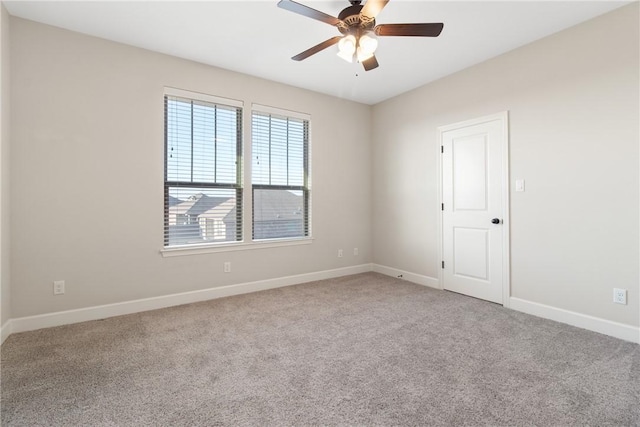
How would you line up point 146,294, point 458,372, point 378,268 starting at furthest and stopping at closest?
point 378,268 < point 146,294 < point 458,372

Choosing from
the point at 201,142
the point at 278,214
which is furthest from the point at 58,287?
the point at 278,214

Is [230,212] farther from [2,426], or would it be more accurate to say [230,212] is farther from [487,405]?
[487,405]

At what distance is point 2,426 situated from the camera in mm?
1529

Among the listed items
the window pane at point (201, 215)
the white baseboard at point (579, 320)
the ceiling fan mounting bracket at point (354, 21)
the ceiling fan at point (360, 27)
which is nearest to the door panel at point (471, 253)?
the white baseboard at point (579, 320)

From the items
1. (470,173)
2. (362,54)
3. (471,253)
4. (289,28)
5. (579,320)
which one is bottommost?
(579,320)

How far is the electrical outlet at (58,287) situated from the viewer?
2.82 m

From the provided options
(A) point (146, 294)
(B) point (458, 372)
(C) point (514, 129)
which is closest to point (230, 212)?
(A) point (146, 294)

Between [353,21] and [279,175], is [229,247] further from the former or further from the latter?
[353,21]

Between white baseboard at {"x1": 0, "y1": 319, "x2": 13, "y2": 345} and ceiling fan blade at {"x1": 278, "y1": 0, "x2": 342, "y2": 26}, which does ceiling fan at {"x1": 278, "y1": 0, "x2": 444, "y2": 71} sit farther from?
white baseboard at {"x1": 0, "y1": 319, "x2": 13, "y2": 345}

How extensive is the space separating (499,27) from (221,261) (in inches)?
150

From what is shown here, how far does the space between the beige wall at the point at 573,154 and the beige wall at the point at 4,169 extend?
453 centimetres

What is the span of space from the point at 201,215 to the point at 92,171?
1.13m

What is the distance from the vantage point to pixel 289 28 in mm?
2852

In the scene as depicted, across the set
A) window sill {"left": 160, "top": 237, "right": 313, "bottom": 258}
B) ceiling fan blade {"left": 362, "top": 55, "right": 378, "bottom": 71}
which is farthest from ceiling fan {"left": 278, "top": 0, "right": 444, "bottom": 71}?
window sill {"left": 160, "top": 237, "right": 313, "bottom": 258}
